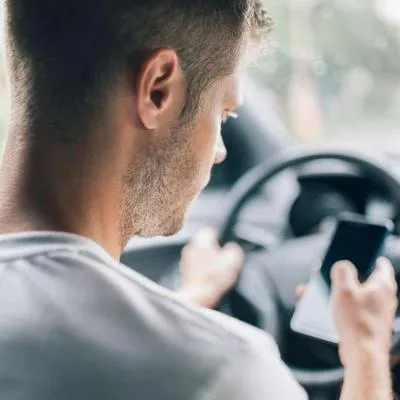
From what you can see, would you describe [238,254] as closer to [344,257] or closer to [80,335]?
[344,257]

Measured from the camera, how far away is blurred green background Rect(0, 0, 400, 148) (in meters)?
1.82

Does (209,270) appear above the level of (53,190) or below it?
below

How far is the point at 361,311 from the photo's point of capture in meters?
1.08

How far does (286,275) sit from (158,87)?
0.69m

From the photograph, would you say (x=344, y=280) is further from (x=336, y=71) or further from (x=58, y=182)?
(x=336, y=71)

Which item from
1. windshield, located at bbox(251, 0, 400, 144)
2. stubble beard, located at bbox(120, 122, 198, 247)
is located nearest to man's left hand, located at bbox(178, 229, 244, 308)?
stubble beard, located at bbox(120, 122, 198, 247)

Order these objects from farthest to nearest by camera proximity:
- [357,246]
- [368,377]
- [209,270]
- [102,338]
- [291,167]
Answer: [291,167], [209,270], [357,246], [368,377], [102,338]

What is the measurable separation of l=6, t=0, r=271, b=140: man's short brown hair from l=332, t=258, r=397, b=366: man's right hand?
1.31ft

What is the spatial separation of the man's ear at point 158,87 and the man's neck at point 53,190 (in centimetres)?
7

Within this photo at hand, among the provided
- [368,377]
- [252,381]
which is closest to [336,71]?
[368,377]

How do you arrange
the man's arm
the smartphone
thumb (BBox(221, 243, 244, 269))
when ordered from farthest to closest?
1. thumb (BBox(221, 243, 244, 269))
2. the smartphone
3. the man's arm

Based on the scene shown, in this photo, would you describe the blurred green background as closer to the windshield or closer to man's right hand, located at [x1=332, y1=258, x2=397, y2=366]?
the windshield

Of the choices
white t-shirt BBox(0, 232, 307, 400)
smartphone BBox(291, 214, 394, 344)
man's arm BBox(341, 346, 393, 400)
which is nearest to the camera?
white t-shirt BBox(0, 232, 307, 400)

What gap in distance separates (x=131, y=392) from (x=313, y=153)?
0.85 meters
